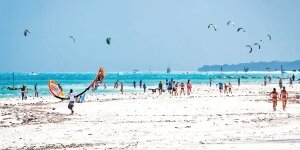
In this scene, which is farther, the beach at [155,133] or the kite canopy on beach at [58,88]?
the kite canopy on beach at [58,88]

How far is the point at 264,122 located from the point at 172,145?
7.55 meters

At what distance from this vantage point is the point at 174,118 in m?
23.8

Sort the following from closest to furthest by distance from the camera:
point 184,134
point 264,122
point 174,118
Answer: point 184,134 < point 264,122 < point 174,118

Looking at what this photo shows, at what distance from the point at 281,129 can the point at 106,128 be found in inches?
277

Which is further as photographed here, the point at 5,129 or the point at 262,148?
the point at 5,129

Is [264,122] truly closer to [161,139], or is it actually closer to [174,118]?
[174,118]

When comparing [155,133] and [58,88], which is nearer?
[155,133]

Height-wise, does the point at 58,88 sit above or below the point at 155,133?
above

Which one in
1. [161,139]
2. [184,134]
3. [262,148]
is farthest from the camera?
[184,134]

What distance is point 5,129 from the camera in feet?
66.0

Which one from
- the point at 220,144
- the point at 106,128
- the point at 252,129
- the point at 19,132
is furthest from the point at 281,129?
the point at 19,132

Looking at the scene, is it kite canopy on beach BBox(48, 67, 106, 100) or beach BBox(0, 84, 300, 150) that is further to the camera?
kite canopy on beach BBox(48, 67, 106, 100)

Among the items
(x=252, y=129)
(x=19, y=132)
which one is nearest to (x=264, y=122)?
(x=252, y=129)

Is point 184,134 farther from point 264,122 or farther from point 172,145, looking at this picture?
point 264,122
